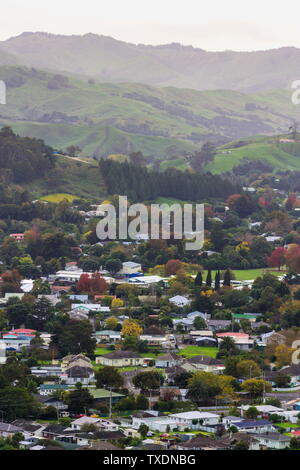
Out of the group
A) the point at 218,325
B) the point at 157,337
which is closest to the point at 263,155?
the point at 218,325

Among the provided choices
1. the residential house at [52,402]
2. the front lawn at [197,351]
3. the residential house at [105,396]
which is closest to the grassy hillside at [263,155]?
the front lawn at [197,351]

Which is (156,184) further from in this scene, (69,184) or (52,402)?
(52,402)

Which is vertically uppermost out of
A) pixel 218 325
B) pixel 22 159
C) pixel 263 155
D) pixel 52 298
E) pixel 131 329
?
pixel 22 159

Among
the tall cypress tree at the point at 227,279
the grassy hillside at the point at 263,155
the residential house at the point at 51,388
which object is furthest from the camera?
the grassy hillside at the point at 263,155

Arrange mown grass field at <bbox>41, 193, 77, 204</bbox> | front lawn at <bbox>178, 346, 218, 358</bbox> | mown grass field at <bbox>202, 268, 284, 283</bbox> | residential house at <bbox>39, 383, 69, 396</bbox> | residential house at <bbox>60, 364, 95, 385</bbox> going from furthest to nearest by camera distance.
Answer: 1. mown grass field at <bbox>41, 193, 77, 204</bbox>
2. mown grass field at <bbox>202, 268, 284, 283</bbox>
3. front lawn at <bbox>178, 346, 218, 358</bbox>
4. residential house at <bbox>60, 364, 95, 385</bbox>
5. residential house at <bbox>39, 383, 69, 396</bbox>

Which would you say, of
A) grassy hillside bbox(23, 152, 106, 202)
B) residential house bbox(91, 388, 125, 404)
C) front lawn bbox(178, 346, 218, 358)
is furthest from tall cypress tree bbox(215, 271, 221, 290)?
grassy hillside bbox(23, 152, 106, 202)

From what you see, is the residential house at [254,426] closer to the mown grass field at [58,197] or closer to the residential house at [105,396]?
the residential house at [105,396]

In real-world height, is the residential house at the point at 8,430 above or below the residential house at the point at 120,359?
above

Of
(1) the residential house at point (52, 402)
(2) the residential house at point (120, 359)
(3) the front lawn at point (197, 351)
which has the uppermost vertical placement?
(1) the residential house at point (52, 402)

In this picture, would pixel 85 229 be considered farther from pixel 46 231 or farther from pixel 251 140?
pixel 251 140

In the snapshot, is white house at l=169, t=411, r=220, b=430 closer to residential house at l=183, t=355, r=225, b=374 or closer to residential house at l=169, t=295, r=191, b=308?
residential house at l=183, t=355, r=225, b=374

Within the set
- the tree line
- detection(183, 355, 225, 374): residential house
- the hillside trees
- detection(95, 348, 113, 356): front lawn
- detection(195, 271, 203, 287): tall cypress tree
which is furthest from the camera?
the tree line
